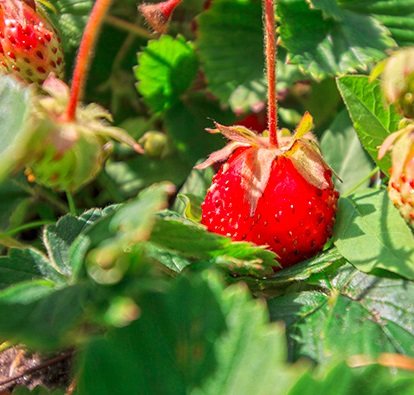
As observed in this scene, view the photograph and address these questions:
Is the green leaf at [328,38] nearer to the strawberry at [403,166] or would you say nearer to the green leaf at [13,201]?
the strawberry at [403,166]

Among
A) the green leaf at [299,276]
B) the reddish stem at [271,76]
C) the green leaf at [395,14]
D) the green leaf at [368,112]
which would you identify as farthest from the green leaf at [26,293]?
the green leaf at [395,14]

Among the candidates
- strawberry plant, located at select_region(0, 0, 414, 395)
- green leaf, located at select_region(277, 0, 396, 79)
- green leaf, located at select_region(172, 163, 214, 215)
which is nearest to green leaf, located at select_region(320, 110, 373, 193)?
strawberry plant, located at select_region(0, 0, 414, 395)

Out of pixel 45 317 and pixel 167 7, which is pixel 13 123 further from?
pixel 167 7

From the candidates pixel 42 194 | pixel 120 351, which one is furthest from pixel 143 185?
pixel 120 351

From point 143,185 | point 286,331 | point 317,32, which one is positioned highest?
point 317,32

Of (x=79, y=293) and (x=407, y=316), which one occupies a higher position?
(x=79, y=293)

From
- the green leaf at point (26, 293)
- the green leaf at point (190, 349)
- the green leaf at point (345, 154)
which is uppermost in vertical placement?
the green leaf at point (26, 293)

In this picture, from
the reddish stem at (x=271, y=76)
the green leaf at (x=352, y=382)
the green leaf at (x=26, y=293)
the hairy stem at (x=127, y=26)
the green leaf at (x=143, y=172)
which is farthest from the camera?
the hairy stem at (x=127, y=26)

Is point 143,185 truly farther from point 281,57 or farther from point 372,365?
point 372,365

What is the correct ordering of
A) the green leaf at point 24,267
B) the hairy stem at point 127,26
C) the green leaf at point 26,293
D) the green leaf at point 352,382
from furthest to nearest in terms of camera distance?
the hairy stem at point 127,26 → the green leaf at point 24,267 → the green leaf at point 26,293 → the green leaf at point 352,382
